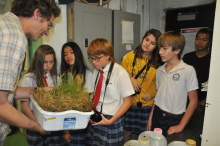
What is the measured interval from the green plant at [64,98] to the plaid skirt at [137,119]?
3.94ft

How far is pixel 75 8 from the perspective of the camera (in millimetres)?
2160

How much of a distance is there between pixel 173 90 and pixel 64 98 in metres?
1.03

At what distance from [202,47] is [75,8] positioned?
182cm

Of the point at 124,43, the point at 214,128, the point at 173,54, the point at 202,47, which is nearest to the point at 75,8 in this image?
the point at 124,43

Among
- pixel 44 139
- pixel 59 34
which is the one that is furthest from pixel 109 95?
pixel 59 34

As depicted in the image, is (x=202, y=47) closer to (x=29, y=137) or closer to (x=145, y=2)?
(x=145, y=2)

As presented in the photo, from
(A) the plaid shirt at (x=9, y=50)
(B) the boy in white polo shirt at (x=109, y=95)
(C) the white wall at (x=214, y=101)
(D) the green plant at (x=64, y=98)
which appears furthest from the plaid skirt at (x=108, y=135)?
(A) the plaid shirt at (x=9, y=50)

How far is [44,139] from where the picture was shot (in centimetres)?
179

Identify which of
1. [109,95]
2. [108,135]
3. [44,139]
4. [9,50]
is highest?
[9,50]

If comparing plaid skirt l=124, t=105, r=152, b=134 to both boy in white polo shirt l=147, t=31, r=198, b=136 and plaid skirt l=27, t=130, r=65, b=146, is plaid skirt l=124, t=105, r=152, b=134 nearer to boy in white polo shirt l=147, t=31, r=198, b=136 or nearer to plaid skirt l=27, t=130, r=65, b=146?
boy in white polo shirt l=147, t=31, r=198, b=136

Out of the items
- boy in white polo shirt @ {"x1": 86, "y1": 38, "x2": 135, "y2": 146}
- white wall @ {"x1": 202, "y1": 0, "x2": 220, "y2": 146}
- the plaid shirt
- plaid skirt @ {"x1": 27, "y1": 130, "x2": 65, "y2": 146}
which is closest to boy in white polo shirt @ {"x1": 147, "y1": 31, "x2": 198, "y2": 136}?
boy in white polo shirt @ {"x1": 86, "y1": 38, "x2": 135, "y2": 146}

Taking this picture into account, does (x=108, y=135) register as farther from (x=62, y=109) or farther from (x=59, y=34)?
(x=59, y=34)

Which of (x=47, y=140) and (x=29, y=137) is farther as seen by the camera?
(x=47, y=140)

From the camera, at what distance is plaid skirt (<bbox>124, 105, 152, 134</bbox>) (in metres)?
2.11
